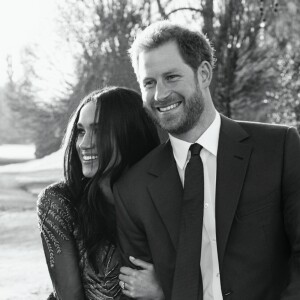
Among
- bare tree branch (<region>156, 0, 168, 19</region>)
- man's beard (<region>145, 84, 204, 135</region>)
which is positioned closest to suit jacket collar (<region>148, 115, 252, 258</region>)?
man's beard (<region>145, 84, 204, 135</region>)

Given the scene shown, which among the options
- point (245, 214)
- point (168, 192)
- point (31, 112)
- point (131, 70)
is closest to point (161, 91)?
point (168, 192)

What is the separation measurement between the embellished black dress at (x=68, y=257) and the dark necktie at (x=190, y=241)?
1.60ft

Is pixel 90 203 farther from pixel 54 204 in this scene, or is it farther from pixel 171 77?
pixel 171 77

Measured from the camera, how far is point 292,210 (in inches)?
64.4

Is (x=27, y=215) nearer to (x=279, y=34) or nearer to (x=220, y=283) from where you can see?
(x=220, y=283)

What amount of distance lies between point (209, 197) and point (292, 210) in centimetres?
30

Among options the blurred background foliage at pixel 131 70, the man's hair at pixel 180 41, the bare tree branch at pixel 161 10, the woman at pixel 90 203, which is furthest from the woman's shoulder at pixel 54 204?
the bare tree branch at pixel 161 10

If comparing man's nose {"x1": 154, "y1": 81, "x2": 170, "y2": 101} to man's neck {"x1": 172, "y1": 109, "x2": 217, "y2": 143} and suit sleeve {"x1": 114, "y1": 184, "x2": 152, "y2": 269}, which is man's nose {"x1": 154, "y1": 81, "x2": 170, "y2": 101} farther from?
suit sleeve {"x1": 114, "y1": 184, "x2": 152, "y2": 269}

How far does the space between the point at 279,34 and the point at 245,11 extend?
2.33ft

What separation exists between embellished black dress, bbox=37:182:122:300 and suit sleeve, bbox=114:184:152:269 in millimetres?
238

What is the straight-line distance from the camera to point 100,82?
224 inches

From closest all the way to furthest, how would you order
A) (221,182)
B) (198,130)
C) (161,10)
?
(221,182), (198,130), (161,10)

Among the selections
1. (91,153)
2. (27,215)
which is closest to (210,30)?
(27,215)

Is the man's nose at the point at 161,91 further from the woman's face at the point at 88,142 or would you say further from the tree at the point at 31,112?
the tree at the point at 31,112
